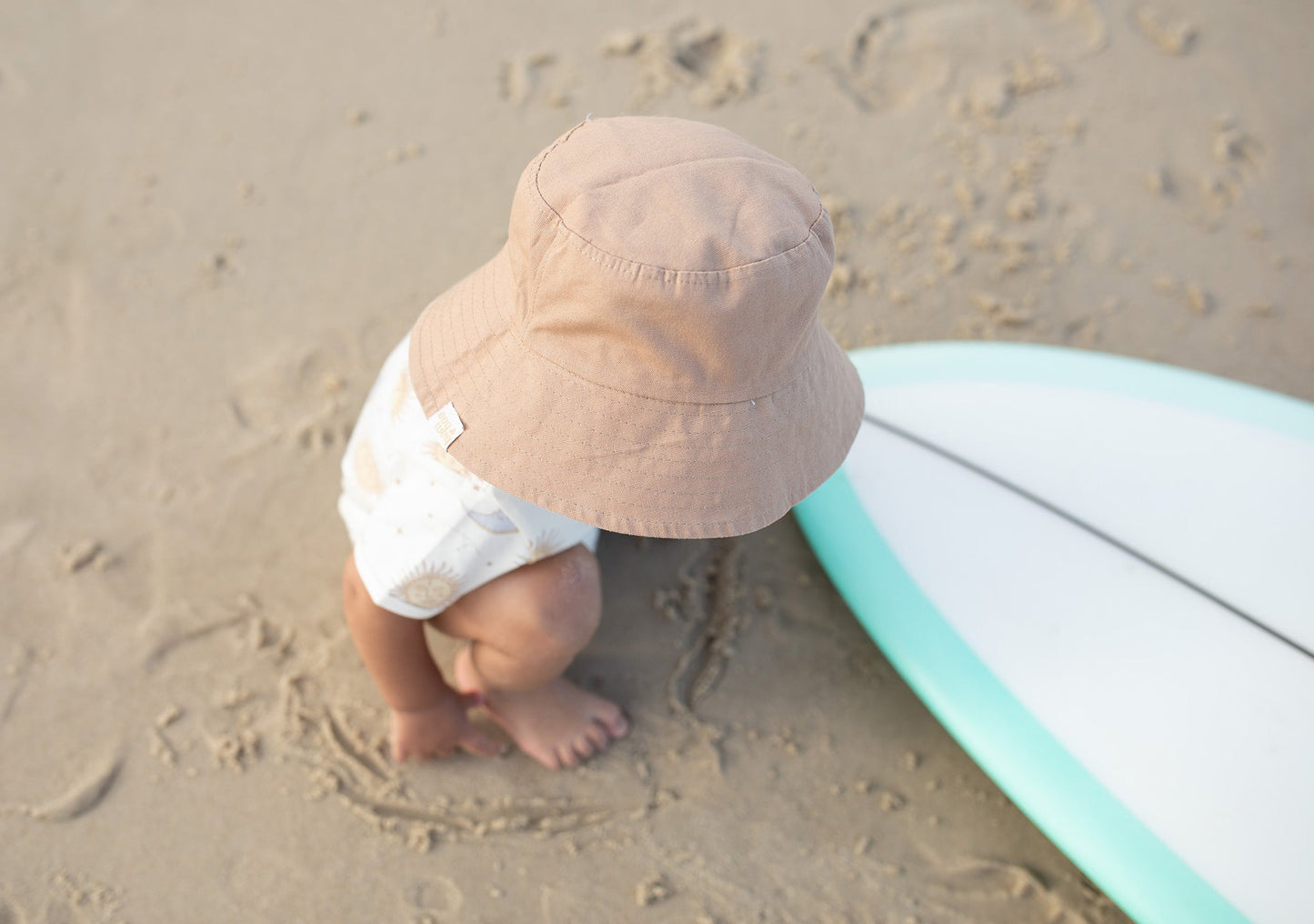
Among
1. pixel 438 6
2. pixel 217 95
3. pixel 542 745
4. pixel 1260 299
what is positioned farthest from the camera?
pixel 438 6

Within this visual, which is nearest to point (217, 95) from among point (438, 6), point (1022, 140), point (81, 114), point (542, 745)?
point (81, 114)

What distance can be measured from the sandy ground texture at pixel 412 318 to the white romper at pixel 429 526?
0.47m

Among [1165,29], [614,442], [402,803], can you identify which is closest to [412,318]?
[402,803]

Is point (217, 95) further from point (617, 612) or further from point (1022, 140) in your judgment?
point (1022, 140)

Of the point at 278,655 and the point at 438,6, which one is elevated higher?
the point at 438,6

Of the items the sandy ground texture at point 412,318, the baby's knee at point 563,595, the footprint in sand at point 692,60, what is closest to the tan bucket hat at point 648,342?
the baby's knee at point 563,595

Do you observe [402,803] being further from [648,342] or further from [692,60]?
[692,60]

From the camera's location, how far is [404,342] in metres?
1.41

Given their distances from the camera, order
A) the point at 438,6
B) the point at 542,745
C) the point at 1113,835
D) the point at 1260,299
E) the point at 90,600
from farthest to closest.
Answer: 1. the point at 438,6
2. the point at 1260,299
3. the point at 90,600
4. the point at 542,745
5. the point at 1113,835

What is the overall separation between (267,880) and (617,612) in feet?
2.21

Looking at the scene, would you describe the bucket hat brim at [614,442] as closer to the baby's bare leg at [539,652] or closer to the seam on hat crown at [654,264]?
the seam on hat crown at [654,264]

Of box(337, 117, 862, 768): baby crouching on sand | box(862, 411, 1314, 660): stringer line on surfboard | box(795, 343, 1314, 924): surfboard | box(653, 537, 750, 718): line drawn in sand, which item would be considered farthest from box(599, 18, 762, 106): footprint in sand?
box(337, 117, 862, 768): baby crouching on sand

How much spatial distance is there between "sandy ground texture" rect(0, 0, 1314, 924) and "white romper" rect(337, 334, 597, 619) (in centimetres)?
47

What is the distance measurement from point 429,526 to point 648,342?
0.39 m
